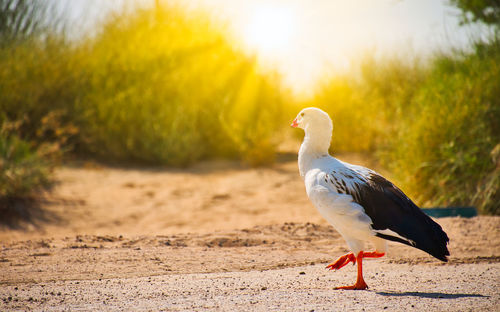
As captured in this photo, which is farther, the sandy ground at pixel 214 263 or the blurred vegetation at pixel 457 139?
the blurred vegetation at pixel 457 139

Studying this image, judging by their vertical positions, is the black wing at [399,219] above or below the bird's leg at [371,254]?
above

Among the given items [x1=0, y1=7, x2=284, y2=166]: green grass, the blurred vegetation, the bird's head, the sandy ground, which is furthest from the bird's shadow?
[x1=0, y1=7, x2=284, y2=166]: green grass

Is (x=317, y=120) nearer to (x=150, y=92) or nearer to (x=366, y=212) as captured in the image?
(x=366, y=212)

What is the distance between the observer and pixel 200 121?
559 inches

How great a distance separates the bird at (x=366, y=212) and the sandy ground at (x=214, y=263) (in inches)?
15.4

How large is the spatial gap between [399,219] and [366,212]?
26cm

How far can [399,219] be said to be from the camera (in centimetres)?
430

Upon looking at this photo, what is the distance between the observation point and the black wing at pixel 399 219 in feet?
13.9

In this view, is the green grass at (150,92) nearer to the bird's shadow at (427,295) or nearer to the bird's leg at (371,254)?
the bird's leg at (371,254)

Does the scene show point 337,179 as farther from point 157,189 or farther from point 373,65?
point 373,65

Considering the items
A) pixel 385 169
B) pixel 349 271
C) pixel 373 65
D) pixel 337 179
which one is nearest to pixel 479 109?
pixel 385 169

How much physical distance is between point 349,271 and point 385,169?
5668 millimetres

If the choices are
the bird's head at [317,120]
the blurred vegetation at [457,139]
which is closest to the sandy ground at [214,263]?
the blurred vegetation at [457,139]

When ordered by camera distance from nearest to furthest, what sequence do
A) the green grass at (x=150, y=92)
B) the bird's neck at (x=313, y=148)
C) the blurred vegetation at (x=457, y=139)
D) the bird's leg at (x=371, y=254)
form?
1. the bird's leg at (x=371, y=254)
2. the bird's neck at (x=313, y=148)
3. the blurred vegetation at (x=457, y=139)
4. the green grass at (x=150, y=92)
